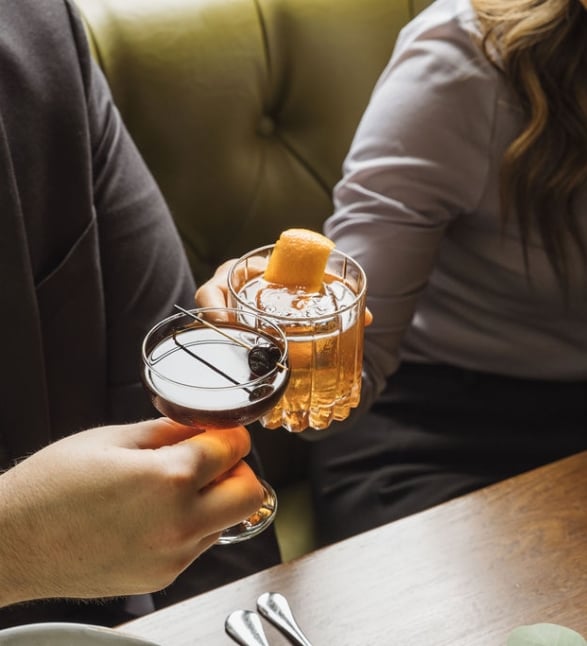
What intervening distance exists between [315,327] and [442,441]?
2.09ft

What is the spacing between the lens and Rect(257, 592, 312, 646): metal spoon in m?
0.92

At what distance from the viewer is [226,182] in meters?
1.56

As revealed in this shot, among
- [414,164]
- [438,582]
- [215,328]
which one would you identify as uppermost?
[215,328]

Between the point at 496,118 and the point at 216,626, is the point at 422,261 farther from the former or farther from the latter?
the point at 216,626

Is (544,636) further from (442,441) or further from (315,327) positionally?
(442,441)

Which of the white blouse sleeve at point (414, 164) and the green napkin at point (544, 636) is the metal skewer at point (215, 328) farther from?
the white blouse sleeve at point (414, 164)

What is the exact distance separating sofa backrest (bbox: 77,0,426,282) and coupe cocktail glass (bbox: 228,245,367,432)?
0.56 m

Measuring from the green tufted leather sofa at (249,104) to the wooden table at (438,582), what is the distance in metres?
0.54

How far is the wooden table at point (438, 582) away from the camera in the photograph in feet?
3.05

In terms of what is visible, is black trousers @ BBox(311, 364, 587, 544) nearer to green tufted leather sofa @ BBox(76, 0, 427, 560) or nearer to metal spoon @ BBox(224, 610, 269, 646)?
green tufted leather sofa @ BBox(76, 0, 427, 560)

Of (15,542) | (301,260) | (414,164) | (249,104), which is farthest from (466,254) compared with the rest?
(15,542)

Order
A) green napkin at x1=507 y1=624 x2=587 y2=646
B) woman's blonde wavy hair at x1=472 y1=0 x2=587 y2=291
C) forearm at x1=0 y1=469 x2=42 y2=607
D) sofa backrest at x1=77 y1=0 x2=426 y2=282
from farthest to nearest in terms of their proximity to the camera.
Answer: sofa backrest at x1=77 y1=0 x2=426 y2=282 → woman's blonde wavy hair at x1=472 y1=0 x2=587 y2=291 → green napkin at x1=507 y1=624 x2=587 y2=646 → forearm at x1=0 y1=469 x2=42 y2=607

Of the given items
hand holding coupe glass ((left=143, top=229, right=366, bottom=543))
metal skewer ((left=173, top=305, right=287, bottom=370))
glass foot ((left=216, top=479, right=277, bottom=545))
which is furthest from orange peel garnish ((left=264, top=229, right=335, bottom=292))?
glass foot ((left=216, top=479, right=277, bottom=545))

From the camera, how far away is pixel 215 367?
84cm
